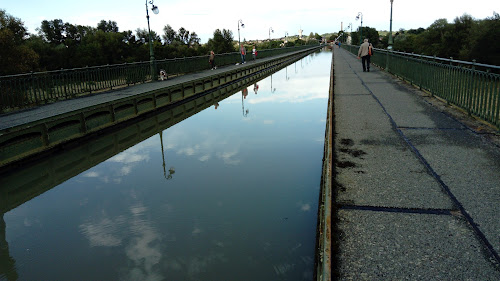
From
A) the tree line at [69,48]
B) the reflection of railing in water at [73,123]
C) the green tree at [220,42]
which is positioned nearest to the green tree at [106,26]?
the tree line at [69,48]

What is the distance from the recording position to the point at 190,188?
23.2 ft

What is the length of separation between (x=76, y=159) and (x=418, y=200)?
765 cm

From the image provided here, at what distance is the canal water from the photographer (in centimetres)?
441

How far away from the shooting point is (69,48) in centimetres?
8262

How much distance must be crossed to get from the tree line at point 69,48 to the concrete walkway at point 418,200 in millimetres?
29292

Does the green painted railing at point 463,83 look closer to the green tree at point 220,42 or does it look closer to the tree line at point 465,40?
the tree line at point 465,40

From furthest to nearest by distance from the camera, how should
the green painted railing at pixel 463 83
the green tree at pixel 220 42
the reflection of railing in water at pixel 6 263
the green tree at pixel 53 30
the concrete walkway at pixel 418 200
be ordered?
the green tree at pixel 53 30 < the green tree at pixel 220 42 < the green painted railing at pixel 463 83 < the reflection of railing in water at pixel 6 263 < the concrete walkway at pixel 418 200

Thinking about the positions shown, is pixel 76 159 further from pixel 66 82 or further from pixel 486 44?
pixel 486 44

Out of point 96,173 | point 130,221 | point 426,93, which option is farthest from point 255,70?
point 130,221

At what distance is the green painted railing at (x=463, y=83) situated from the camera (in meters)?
8.05

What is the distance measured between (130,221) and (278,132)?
6820 millimetres

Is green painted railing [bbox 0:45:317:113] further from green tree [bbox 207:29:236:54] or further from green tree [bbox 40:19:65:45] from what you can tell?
green tree [bbox 40:19:65:45]

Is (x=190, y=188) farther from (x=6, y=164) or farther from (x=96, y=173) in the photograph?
(x=6, y=164)

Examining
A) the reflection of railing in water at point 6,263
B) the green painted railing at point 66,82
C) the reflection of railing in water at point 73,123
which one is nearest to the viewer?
the reflection of railing in water at point 6,263
